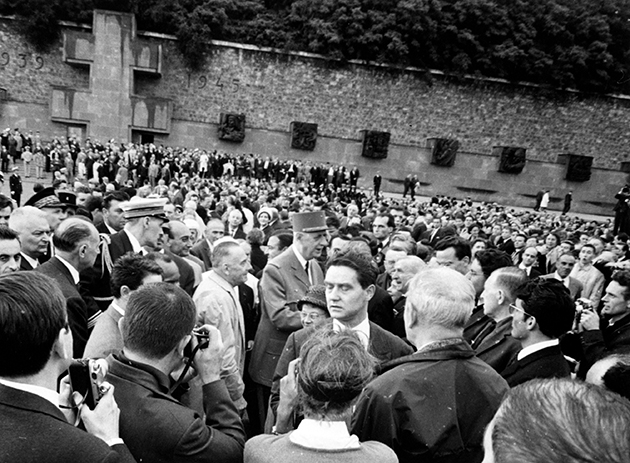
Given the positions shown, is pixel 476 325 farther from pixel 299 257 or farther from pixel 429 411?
pixel 429 411

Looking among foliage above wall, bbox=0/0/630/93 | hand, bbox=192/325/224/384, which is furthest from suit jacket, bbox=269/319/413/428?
foliage above wall, bbox=0/0/630/93

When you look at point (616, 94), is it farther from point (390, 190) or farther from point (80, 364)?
point (80, 364)

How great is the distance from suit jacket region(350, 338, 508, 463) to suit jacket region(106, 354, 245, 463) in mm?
520

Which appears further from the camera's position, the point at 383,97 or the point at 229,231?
the point at 383,97

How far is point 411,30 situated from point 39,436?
30.6 metres

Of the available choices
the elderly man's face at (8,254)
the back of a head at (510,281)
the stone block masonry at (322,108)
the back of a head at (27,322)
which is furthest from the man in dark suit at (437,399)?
the stone block masonry at (322,108)

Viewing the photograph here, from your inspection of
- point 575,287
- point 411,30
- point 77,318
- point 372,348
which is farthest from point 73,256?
point 411,30

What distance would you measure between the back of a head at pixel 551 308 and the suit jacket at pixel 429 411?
2.97ft

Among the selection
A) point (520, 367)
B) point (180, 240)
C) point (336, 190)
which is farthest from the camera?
point (336, 190)

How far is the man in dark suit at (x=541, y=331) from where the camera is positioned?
112 inches

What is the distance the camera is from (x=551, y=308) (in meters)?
2.93

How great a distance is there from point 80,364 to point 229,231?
7740mm

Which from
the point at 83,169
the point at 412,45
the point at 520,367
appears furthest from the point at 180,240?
the point at 412,45

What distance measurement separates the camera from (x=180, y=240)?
5.36 metres
